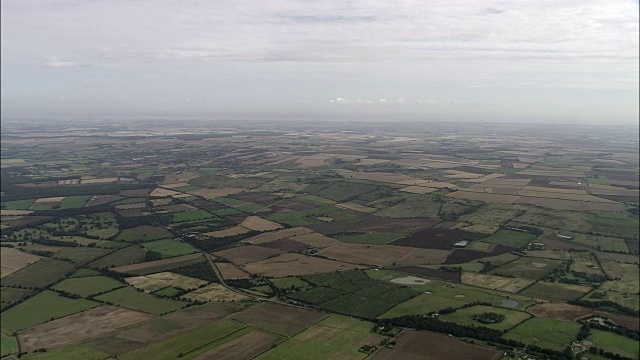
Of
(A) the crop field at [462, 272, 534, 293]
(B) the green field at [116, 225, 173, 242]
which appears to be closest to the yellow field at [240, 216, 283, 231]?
(B) the green field at [116, 225, 173, 242]

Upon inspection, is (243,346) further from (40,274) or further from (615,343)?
(40,274)

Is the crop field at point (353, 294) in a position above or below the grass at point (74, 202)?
below

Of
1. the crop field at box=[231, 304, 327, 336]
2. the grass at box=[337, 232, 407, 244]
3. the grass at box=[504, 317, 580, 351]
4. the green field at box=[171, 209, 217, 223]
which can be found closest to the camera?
the grass at box=[504, 317, 580, 351]

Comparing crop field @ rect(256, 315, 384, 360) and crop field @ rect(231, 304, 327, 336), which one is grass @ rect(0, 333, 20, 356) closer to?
crop field @ rect(231, 304, 327, 336)

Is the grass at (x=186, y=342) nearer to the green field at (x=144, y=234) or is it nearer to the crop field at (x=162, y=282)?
the crop field at (x=162, y=282)

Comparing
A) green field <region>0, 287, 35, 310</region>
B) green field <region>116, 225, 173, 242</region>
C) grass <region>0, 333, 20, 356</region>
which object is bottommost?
grass <region>0, 333, 20, 356</region>

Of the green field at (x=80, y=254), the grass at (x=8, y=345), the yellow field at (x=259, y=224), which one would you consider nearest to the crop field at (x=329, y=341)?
the grass at (x=8, y=345)

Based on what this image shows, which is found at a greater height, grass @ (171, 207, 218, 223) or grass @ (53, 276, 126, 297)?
grass @ (171, 207, 218, 223)
